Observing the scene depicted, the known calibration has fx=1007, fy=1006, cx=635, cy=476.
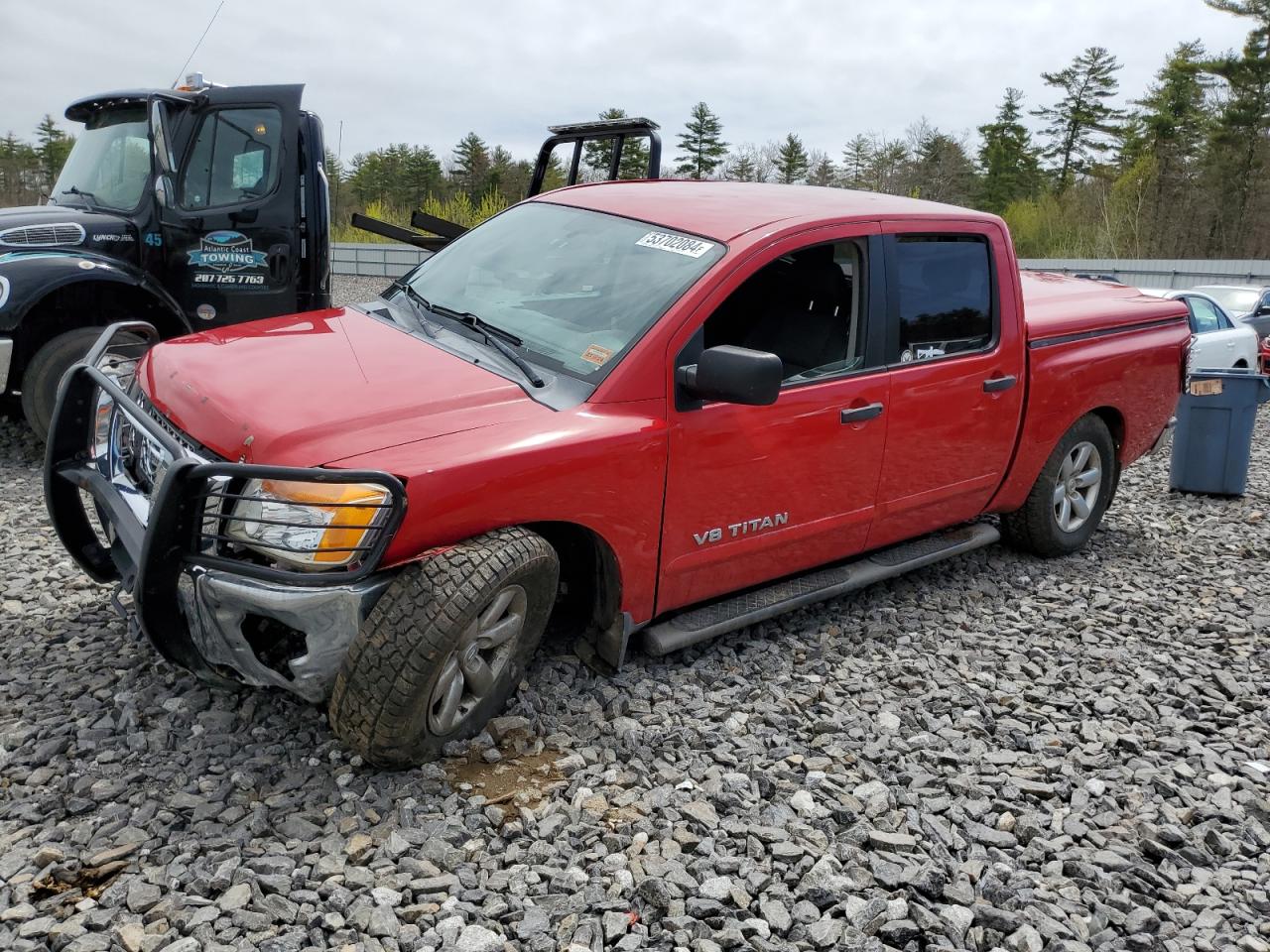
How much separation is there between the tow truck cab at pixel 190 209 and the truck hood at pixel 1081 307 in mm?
5023

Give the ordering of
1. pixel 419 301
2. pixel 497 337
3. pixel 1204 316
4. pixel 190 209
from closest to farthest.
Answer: pixel 497 337 → pixel 419 301 → pixel 190 209 → pixel 1204 316

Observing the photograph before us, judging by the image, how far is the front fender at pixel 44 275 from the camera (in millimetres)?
6188

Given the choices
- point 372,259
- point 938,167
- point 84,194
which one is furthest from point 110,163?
point 938,167

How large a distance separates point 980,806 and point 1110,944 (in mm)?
610

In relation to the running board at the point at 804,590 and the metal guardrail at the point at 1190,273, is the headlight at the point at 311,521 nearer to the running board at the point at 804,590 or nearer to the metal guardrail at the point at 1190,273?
the running board at the point at 804,590

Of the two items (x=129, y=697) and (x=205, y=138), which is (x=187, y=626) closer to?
(x=129, y=697)

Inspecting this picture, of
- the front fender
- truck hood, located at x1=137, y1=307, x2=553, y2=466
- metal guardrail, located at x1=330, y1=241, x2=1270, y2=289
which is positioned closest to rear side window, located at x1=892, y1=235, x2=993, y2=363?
truck hood, located at x1=137, y1=307, x2=553, y2=466

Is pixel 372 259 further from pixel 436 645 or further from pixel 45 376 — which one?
pixel 436 645

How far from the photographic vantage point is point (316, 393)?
10.4 ft

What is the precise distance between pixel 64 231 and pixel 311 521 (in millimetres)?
5141

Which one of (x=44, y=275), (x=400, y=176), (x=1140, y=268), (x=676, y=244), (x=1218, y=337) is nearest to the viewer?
(x=676, y=244)

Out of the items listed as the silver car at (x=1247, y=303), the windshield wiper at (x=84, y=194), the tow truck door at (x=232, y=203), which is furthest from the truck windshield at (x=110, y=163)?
the silver car at (x=1247, y=303)

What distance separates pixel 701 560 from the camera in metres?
3.75

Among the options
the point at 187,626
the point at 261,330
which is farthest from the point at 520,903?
the point at 261,330
